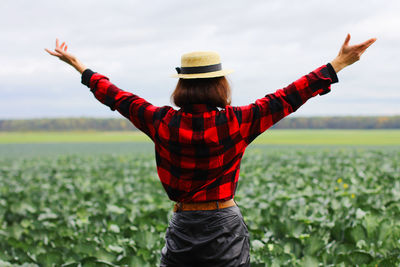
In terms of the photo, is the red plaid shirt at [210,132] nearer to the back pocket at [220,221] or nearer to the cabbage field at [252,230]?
the back pocket at [220,221]

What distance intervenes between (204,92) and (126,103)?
461mm

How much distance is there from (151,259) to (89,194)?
5551 mm

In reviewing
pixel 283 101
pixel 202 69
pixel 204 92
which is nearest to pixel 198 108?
pixel 204 92

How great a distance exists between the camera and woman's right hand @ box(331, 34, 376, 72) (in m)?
2.34

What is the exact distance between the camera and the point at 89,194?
30.5 ft

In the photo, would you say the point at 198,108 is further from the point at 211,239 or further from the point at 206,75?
the point at 211,239

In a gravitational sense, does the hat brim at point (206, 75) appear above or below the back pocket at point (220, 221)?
above

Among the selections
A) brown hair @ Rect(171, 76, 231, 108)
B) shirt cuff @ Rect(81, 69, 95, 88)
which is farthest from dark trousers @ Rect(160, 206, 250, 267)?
shirt cuff @ Rect(81, 69, 95, 88)

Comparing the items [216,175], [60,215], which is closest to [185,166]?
[216,175]

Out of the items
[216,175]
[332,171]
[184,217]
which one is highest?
[216,175]

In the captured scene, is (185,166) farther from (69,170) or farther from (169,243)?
(69,170)

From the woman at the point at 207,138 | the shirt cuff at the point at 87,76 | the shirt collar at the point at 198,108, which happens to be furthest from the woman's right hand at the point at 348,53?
the shirt cuff at the point at 87,76

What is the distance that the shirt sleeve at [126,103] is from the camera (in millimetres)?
2381

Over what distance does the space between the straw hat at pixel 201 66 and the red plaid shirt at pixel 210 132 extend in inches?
6.5
